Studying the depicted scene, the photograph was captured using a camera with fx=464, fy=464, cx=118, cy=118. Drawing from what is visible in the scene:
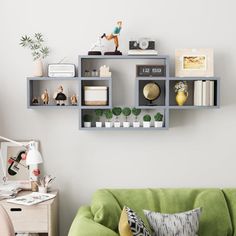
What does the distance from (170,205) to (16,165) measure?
1.26 m

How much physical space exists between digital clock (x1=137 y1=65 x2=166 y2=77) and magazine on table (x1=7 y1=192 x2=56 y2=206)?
1147 millimetres

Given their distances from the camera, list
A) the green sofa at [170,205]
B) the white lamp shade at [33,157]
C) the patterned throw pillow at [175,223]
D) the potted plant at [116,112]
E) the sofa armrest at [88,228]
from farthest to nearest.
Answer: the potted plant at [116,112] → the white lamp shade at [33,157] → the green sofa at [170,205] → the patterned throw pillow at [175,223] → the sofa armrest at [88,228]

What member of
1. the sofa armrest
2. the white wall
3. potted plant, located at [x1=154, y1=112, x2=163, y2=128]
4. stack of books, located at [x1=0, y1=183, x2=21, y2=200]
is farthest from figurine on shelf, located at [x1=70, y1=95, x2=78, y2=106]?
the sofa armrest

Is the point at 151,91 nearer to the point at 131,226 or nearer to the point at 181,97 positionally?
the point at 181,97

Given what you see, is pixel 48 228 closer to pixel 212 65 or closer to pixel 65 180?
pixel 65 180

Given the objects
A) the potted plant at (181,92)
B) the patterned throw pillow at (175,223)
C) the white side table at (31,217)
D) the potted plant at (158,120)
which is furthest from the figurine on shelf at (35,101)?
the patterned throw pillow at (175,223)

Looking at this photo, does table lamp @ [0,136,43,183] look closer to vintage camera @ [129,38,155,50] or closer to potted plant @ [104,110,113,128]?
potted plant @ [104,110,113,128]

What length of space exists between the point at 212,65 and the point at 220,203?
1038mm

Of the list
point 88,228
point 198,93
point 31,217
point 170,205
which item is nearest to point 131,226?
point 88,228

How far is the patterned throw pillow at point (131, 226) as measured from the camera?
2943 mm

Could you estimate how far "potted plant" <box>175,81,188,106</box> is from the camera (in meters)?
3.56

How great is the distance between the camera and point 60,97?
3551mm

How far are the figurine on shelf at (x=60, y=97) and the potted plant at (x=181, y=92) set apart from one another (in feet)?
2.85

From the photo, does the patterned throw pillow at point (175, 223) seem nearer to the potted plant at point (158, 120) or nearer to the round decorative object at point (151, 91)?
the potted plant at point (158, 120)
